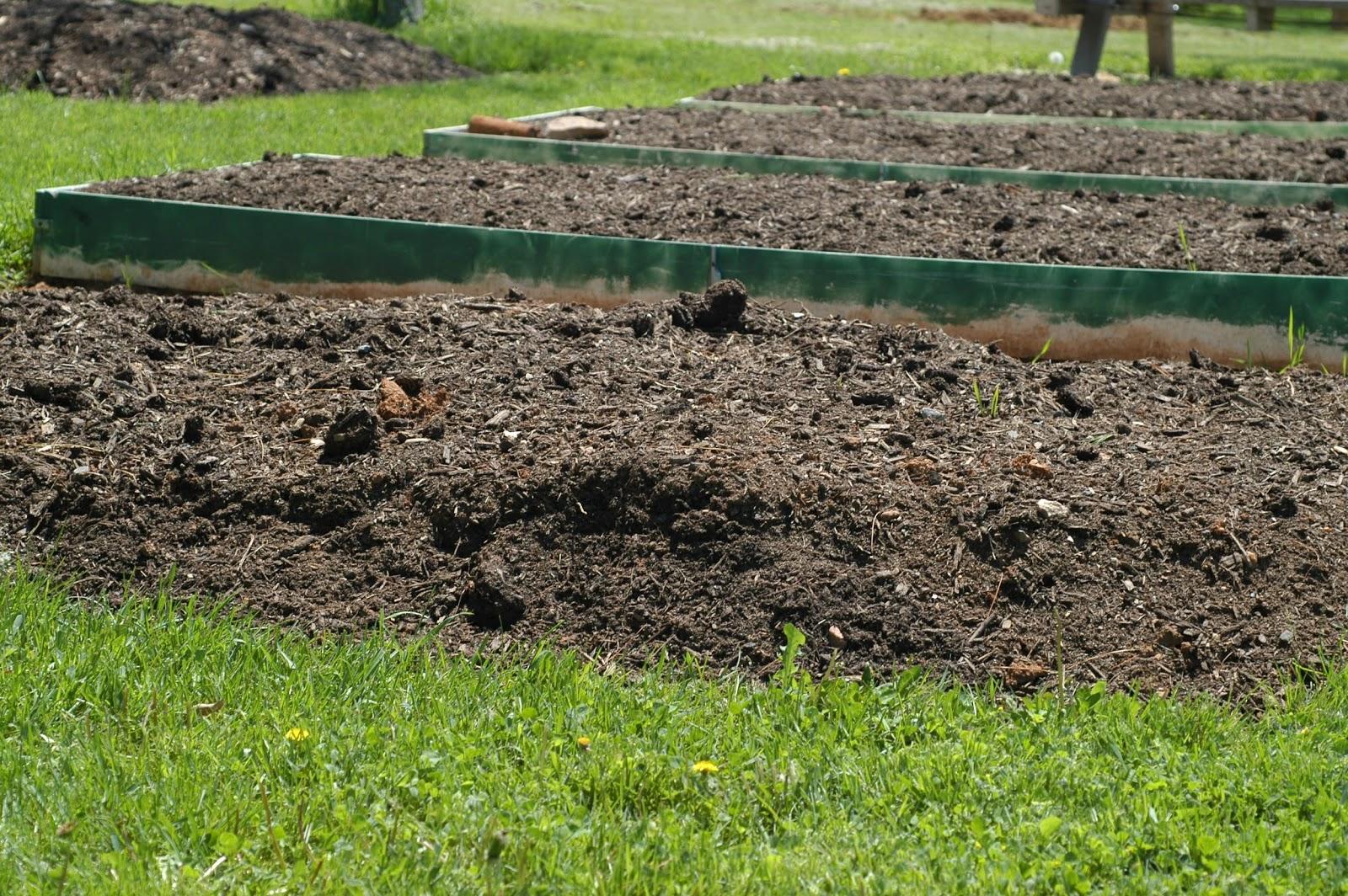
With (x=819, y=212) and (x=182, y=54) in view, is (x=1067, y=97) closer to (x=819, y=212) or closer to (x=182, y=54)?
(x=819, y=212)

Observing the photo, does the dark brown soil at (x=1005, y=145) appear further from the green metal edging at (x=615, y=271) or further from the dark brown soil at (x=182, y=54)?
the dark brown soil at (x=182, y=54)

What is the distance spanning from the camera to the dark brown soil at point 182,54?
12.1m

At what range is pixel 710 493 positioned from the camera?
154 inches

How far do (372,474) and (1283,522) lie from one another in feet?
8.09

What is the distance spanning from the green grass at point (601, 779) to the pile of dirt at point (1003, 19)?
25.0 metres

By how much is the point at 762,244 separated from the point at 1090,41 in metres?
10.1

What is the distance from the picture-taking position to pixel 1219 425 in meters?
4.57

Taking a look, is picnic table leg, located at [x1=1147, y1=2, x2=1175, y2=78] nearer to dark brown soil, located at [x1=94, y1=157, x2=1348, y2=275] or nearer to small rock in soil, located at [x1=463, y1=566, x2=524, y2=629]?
dark brown soil, located at [x1=94, y1=157, x2=1348, y2=275]

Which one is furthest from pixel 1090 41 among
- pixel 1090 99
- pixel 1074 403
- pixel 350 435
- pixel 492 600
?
pixel 492 600

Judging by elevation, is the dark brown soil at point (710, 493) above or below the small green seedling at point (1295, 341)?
below

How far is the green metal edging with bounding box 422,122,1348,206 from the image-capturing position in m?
7.68

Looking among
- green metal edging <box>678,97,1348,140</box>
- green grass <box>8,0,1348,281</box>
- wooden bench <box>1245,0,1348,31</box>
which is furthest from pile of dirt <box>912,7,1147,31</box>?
green metal edging <box>678,97,1348,140</box>

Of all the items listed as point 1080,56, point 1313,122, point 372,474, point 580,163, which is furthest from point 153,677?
point 1080,56

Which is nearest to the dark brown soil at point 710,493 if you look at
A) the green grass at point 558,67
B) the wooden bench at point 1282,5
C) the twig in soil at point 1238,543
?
the twig in soil at point 1238,543
